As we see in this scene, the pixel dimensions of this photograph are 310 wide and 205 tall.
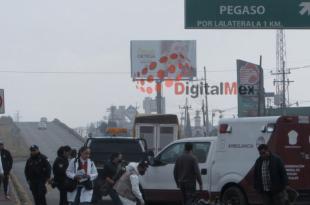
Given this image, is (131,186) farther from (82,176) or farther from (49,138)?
(49,138)

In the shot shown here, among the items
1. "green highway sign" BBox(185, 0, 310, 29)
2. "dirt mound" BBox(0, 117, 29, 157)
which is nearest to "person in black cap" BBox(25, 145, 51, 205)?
"green highway sign" BBox(185, 0, 310, 29)

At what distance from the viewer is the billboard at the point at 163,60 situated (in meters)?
75.0

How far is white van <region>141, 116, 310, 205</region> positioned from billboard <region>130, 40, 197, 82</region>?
56.2 meters

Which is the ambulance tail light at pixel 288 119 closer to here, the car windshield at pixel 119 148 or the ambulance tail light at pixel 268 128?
the ambulance tail light at pixel 268 128

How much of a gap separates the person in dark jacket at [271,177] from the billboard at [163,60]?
2373 inches

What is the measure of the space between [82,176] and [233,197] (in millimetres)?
4696

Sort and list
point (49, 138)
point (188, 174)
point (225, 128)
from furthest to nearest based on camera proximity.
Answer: point (49, 138) < point (225, 128) < point (188, 174)

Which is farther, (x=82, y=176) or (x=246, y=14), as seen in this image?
(x=246, y=14)

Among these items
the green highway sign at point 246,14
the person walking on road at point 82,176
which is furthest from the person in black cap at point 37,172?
the green highway sign at point 246,14

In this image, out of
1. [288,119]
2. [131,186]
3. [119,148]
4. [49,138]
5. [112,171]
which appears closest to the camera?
[131,186]

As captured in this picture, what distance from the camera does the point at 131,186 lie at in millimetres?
12945

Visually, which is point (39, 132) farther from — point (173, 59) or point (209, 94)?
point (173, 59)

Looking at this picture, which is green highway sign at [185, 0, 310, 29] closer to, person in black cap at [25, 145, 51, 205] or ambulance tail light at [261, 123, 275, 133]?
ambulance tail light at [261, 123, 275, 133]

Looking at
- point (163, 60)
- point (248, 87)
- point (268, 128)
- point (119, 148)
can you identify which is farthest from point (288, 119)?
point (163, 60)
